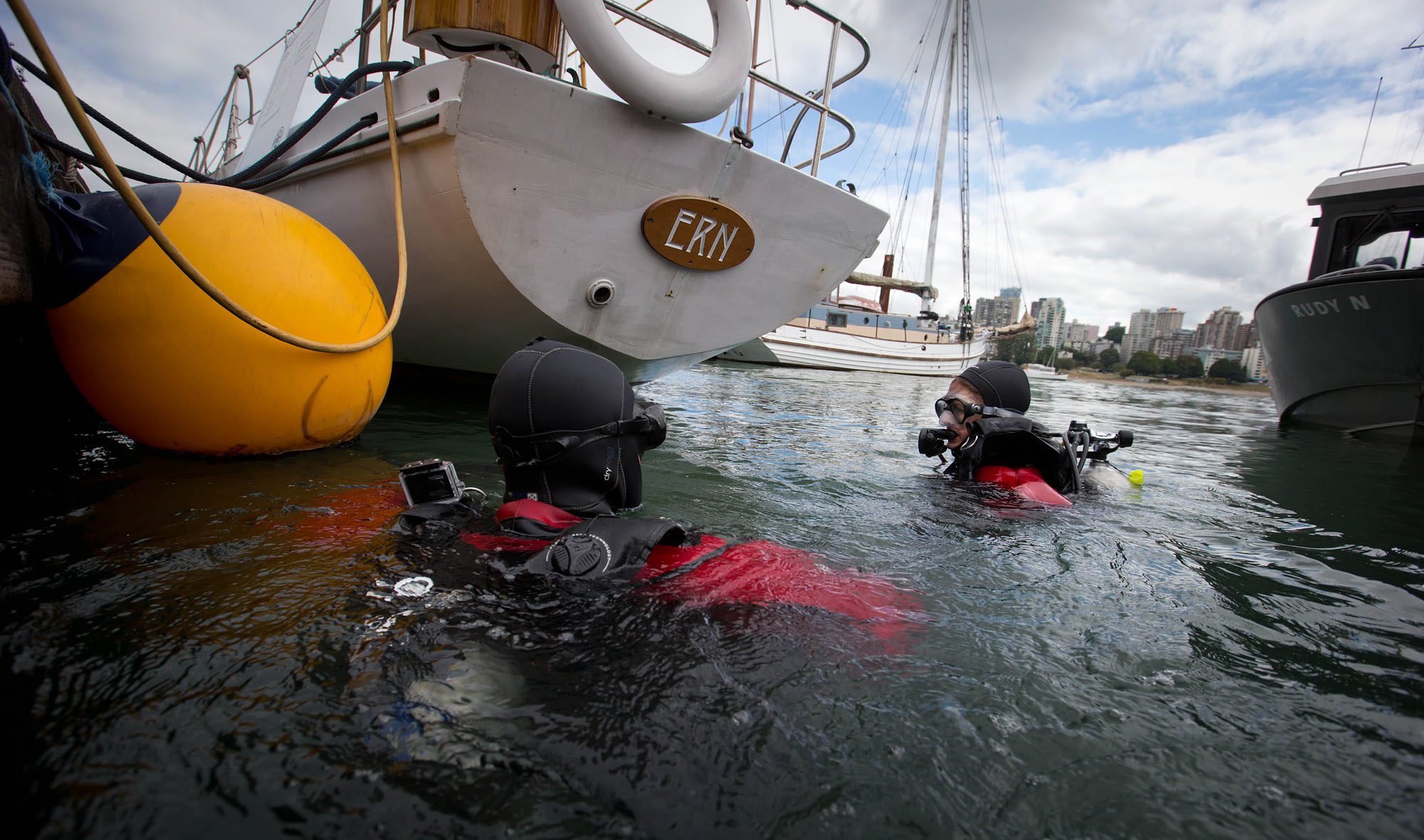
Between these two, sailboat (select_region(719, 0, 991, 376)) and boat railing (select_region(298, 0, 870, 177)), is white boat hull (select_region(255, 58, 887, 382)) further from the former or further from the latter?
sailboat (select_region(719, 0, 991, 376))

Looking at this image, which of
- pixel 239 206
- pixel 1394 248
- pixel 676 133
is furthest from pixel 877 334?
pixel 239 206

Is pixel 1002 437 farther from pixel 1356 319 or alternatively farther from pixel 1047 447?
pixel 1356 319

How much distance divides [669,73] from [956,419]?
3.03 m

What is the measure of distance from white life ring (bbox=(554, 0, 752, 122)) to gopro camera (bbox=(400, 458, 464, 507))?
288cm

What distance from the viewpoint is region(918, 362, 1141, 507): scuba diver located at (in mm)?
3996

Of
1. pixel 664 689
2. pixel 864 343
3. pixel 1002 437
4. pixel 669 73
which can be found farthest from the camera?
pixel 864 343

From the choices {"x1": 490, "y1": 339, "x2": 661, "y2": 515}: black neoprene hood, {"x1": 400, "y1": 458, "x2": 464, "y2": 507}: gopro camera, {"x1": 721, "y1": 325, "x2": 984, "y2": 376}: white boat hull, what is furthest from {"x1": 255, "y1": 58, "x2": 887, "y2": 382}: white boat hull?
{"x1": 721, "y1": 325, "x2": 984, "y2": 376}: white boat hull

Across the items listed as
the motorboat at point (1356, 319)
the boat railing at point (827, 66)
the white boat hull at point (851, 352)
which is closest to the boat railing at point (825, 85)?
the boat railing at point (827, 66)

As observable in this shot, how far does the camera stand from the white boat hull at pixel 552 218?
4.30 metres

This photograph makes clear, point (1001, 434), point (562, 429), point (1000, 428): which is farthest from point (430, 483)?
point (1001, 434)

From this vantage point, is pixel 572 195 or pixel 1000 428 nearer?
pixel 1000 428

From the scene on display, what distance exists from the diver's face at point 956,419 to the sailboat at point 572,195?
2.21 m

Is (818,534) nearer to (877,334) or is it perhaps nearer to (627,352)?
(627,352)

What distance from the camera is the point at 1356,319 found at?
8.44 metres
